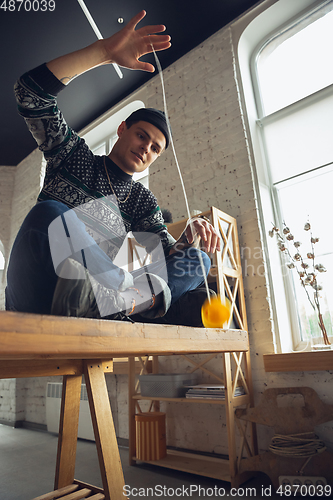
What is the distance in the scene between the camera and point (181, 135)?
3043mm

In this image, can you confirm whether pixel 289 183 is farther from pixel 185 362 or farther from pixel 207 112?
pixel 185 362

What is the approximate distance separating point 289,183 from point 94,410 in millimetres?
2253

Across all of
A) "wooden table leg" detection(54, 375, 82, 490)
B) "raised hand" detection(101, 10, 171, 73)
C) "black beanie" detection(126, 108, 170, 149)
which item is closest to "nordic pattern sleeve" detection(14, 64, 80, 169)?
"raised hand" detection(101, 10, 171, 73)

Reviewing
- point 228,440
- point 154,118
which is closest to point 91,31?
point 154,118

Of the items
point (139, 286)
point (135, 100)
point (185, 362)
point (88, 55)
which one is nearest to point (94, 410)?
point (139, 286)

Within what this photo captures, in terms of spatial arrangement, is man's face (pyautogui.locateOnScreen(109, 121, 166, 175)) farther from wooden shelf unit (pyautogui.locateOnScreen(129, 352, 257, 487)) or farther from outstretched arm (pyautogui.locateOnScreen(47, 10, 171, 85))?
wooden shelf unit (pyautogui.locateOnScreen(129, 352, 257, 487))

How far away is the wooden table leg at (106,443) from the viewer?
817mm

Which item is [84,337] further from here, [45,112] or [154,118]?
[154,118]

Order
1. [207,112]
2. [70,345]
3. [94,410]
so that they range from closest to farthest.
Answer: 1. [70,345]
2. [94,410]
3. [207,112]

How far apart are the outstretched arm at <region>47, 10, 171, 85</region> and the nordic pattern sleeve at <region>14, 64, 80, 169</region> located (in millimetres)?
30

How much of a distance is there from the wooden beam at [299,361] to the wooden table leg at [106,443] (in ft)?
4.28

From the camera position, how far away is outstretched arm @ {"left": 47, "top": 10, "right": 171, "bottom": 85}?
0.62m

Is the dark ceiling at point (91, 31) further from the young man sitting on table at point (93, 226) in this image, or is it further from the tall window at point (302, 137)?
the young man sitting on table at point (93, 226)

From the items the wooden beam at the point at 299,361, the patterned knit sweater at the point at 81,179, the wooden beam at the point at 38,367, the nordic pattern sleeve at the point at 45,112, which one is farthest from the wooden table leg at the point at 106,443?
the wooden beam at the point at 299,361
